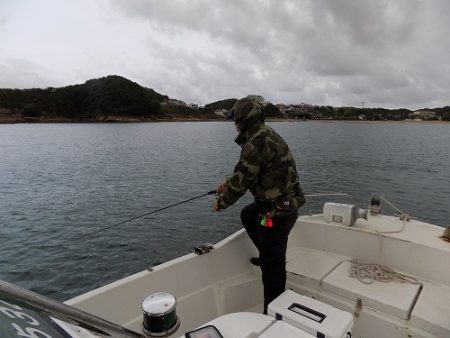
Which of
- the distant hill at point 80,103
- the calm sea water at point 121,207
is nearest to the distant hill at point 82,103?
the distant hill at point 80,103

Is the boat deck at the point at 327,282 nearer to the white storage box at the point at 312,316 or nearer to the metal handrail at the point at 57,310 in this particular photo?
the white storage box at the point at 312,316

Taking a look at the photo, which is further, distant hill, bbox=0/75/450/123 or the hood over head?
distant hill, bbox=0/75/450/123

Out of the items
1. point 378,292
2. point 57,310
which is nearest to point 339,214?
point 378,292

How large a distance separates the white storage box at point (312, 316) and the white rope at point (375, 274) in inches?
58.2

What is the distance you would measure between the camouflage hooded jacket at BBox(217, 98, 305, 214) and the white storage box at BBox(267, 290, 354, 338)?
2.75 feet

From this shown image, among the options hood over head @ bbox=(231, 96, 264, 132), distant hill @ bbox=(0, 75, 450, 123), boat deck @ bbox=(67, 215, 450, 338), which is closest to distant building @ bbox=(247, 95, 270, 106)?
hood over head @ bbox=(231, 96, 264, 132)

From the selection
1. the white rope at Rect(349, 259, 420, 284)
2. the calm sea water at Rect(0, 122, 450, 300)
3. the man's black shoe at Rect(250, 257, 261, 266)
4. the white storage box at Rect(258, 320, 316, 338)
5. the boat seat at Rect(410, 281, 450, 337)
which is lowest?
the calm sea water at Rect(0, 122, 450, 300)

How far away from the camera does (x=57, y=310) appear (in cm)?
134

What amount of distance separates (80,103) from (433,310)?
14954 cm

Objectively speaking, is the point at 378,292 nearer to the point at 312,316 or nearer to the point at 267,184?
the point at 312,316

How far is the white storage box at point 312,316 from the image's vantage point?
7.70 feet

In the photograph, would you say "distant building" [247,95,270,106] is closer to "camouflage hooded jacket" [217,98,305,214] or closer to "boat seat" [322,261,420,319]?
"camouflage hooded jacket" [217,98,305,214]

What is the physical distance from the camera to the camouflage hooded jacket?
2910mm

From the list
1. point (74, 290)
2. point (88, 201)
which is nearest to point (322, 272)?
point (74, 290)
